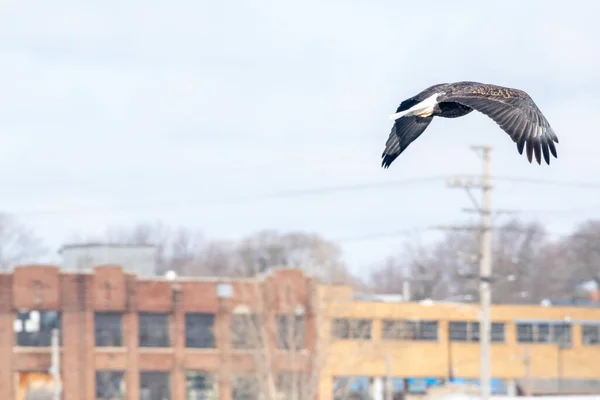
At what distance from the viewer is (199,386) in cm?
6131

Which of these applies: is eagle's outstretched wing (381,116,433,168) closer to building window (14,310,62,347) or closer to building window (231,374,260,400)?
building window (231,374,260,400)

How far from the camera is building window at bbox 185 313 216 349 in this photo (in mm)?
61219

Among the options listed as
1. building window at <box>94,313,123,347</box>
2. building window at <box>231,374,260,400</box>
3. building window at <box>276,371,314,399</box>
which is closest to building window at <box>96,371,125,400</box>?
building window at <box>94,313,123,347</box>

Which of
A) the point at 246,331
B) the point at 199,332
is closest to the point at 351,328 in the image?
the point at 199,332

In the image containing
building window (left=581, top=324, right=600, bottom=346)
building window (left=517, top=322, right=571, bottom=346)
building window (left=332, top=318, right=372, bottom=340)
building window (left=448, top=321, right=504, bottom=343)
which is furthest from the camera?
building window (left=581, top=324, right=600, bottom=346)

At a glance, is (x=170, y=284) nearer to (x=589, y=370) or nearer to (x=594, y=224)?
(x=589, y=370)

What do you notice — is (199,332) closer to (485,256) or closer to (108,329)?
(108,329)

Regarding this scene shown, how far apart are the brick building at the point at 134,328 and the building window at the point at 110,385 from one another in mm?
34

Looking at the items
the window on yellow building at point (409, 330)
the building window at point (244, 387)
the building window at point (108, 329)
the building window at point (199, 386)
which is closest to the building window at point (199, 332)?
the building window at point (199, 386)

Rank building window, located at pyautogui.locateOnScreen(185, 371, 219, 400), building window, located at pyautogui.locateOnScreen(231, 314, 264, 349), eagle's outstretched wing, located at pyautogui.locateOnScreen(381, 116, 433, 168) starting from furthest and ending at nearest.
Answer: building window, located at pyautogui.locateOnScreen(185, 371, 219, 400), building window, located at pyautogui.locateOnScreen(231, 314, 264, 349), eagle's outstretched wing, located at pyautogui.locateOnScreen(381, 116, 433, 168)

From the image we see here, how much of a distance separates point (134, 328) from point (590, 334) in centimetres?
2171

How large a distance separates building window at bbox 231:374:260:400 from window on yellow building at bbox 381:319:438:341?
6862 millimetres

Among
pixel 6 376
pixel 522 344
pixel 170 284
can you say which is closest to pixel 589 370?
pixel 522 344

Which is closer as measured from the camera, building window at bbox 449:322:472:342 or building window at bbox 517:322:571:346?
building window at bbox 449:322:472:342
